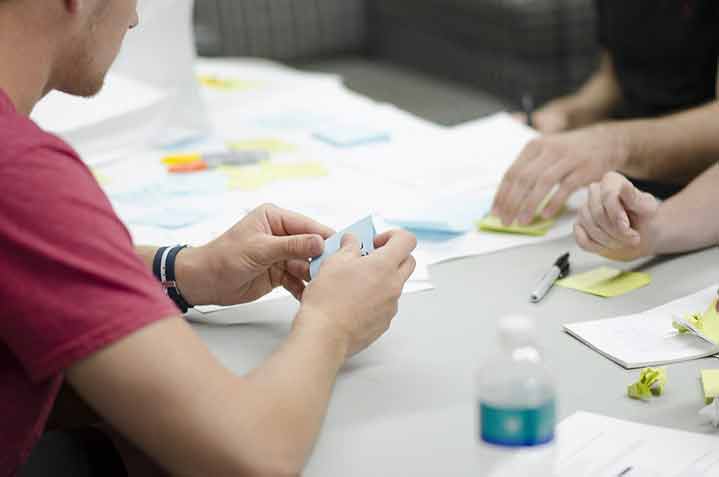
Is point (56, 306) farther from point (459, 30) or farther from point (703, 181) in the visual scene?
point (459, 30)

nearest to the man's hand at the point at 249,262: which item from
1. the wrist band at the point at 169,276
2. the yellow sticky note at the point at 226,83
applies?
the wrist band at the point at 169,276

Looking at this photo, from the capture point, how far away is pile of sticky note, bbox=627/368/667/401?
1044 mm

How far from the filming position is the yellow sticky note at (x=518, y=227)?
1.54 m

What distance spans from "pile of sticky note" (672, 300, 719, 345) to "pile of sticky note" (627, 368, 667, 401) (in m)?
0.12

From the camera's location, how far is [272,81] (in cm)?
255

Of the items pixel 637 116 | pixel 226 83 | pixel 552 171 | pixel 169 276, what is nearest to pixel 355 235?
pixel 169 276

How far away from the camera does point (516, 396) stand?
0.86m

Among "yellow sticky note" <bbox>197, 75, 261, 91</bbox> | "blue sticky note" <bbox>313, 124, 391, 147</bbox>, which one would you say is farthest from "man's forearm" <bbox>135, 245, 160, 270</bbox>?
"yellow sticky note" <bbox>197, 75, 261, 91</bbox>

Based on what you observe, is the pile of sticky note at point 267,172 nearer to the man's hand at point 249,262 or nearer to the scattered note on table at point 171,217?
the scattered note on table at point 171,217

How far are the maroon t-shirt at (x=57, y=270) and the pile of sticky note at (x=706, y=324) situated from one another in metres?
0.63

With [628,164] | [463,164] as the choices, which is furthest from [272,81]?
[628,164]

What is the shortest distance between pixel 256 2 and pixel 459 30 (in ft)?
2.44

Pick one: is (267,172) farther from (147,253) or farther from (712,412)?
(712,412)

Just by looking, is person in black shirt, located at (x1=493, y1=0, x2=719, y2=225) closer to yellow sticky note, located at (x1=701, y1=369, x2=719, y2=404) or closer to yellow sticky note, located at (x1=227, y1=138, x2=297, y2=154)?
yellow sticky note, located at (x1=701, y1=369, x2=719, y2=404)
